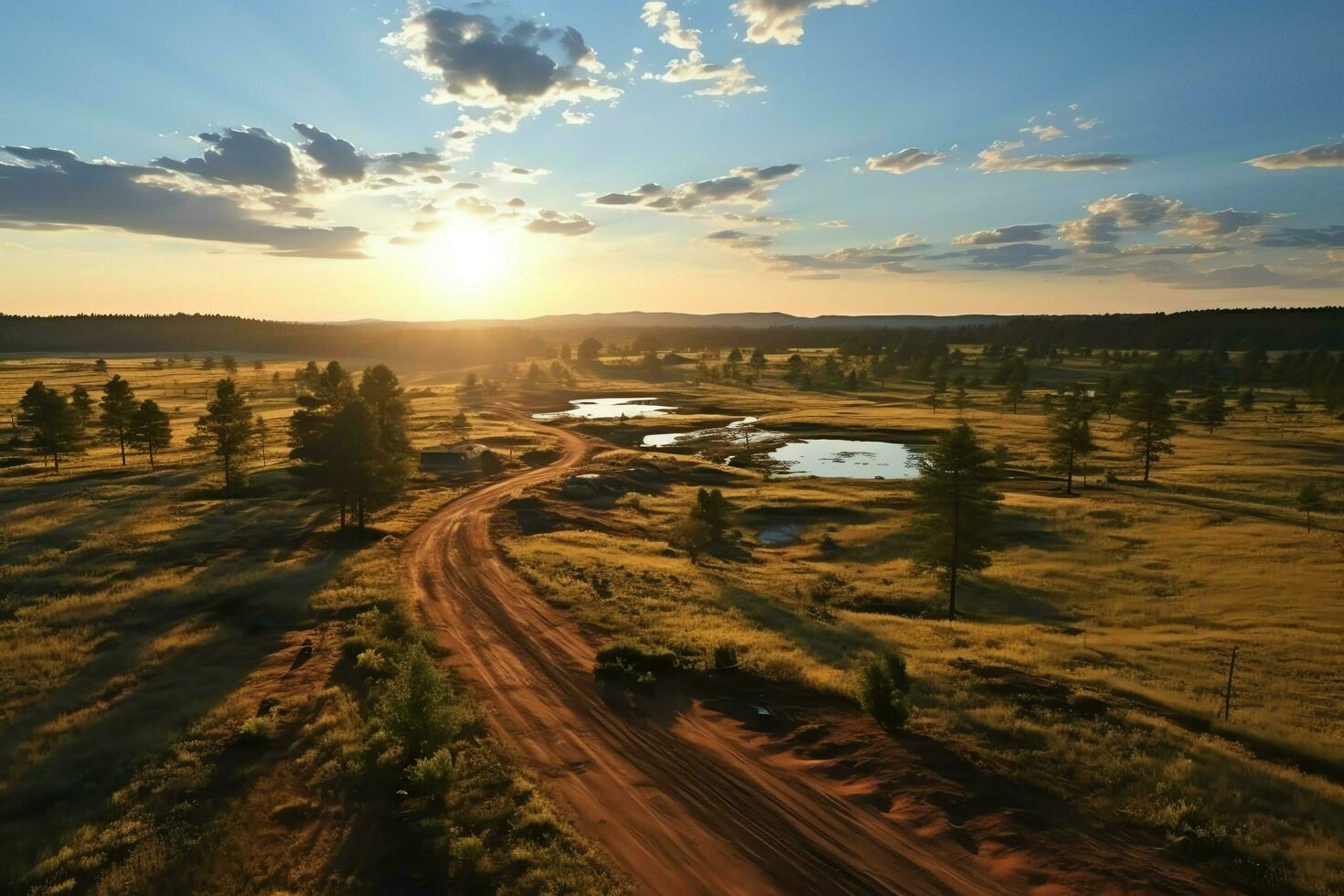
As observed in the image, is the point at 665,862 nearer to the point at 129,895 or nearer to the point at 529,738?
the point at 529,738

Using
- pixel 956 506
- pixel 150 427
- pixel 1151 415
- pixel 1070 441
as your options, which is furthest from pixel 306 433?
pixel 1151 415

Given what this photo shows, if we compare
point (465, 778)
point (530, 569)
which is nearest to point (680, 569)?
point (530, 569)

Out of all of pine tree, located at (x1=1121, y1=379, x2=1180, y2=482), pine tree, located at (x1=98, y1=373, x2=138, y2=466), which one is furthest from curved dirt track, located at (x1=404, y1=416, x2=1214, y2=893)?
pine tree, located at (x1=1121, y1=379, x2=1180, y2=482)

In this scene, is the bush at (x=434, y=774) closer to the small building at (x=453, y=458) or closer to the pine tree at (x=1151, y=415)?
the small building at (x=453, y=458)

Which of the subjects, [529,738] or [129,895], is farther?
[529,738]

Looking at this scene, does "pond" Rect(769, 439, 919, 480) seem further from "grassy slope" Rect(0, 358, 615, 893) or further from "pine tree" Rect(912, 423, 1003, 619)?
"grassy slope" Rect(0, 358, 615, 893)
